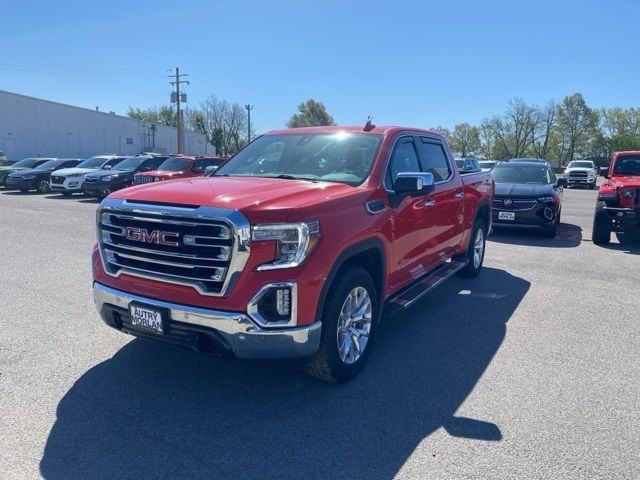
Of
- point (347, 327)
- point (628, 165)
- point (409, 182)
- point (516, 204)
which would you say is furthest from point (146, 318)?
point (628, 165)

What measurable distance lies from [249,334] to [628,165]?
1095 centimetres

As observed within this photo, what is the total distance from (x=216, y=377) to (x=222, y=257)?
1.22m

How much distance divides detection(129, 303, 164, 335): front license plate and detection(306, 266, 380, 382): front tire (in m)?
1.05

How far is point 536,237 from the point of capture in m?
11.5

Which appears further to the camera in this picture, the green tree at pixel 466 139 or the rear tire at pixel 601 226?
the green tree at pixel 466 139

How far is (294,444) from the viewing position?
3.16m

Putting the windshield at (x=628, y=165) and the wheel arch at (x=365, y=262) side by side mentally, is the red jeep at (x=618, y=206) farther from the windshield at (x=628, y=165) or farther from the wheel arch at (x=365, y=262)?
the wheel arch at (x=365, y=262)

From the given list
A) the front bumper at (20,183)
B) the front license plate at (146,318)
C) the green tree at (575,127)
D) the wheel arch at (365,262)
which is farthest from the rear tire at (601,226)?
the green tree at (575,127)

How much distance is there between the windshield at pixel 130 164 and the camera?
19312 millimetres

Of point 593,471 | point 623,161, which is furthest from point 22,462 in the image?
point 623,161

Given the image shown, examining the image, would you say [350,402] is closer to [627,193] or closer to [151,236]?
[151,236]

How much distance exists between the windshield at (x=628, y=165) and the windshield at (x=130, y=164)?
605 inches

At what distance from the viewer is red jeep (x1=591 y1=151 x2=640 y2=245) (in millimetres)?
9766

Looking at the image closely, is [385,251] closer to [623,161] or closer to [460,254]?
[460,254]
